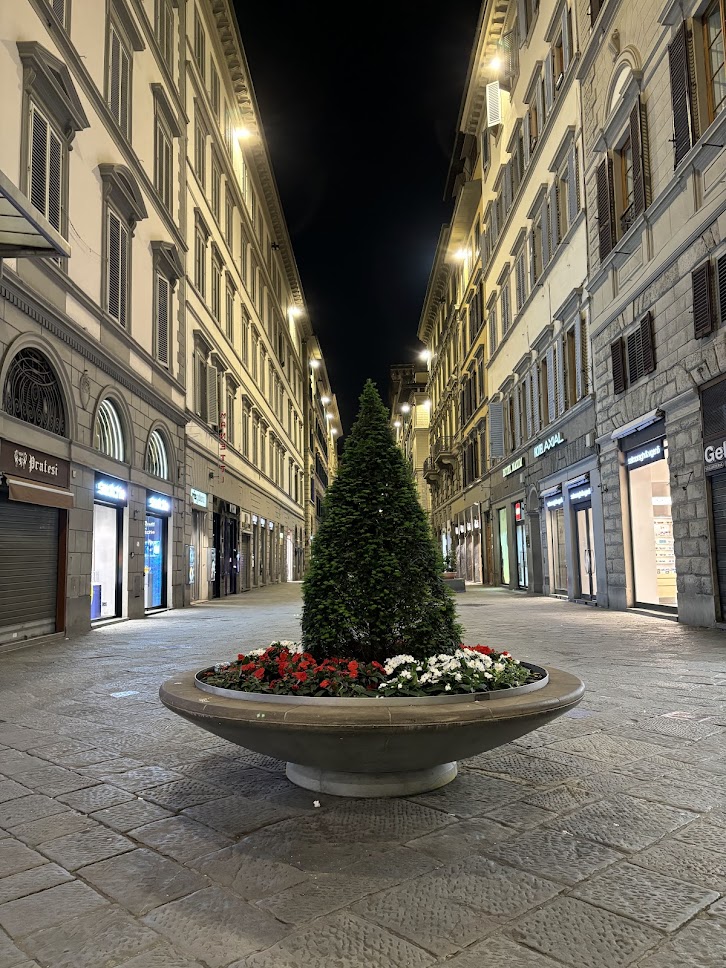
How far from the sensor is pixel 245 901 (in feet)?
9.35

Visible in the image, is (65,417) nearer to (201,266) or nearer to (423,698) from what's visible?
(423,698)

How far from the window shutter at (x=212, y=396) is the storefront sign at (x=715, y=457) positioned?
640 inches

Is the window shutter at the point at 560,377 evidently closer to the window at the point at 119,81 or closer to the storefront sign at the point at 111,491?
the storefront sign at the point at 111,491

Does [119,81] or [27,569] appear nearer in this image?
[27,569]

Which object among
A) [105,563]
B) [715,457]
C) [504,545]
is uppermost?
[715,457]

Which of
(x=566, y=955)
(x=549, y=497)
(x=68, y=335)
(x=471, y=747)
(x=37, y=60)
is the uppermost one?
(x=37, y=60)

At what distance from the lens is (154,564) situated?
62.3ft

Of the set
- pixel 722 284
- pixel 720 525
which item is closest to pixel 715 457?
pixel 720 525

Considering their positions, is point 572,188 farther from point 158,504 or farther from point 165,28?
point 158,504

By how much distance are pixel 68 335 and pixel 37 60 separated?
417cm

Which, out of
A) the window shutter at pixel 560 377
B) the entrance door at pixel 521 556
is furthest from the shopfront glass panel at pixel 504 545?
the window shutter at pixel 560 377

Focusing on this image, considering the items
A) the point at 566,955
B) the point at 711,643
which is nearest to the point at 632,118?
the point at 711,643

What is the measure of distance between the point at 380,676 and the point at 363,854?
0.94 m

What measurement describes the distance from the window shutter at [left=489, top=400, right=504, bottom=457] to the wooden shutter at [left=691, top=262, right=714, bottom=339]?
663 inches
